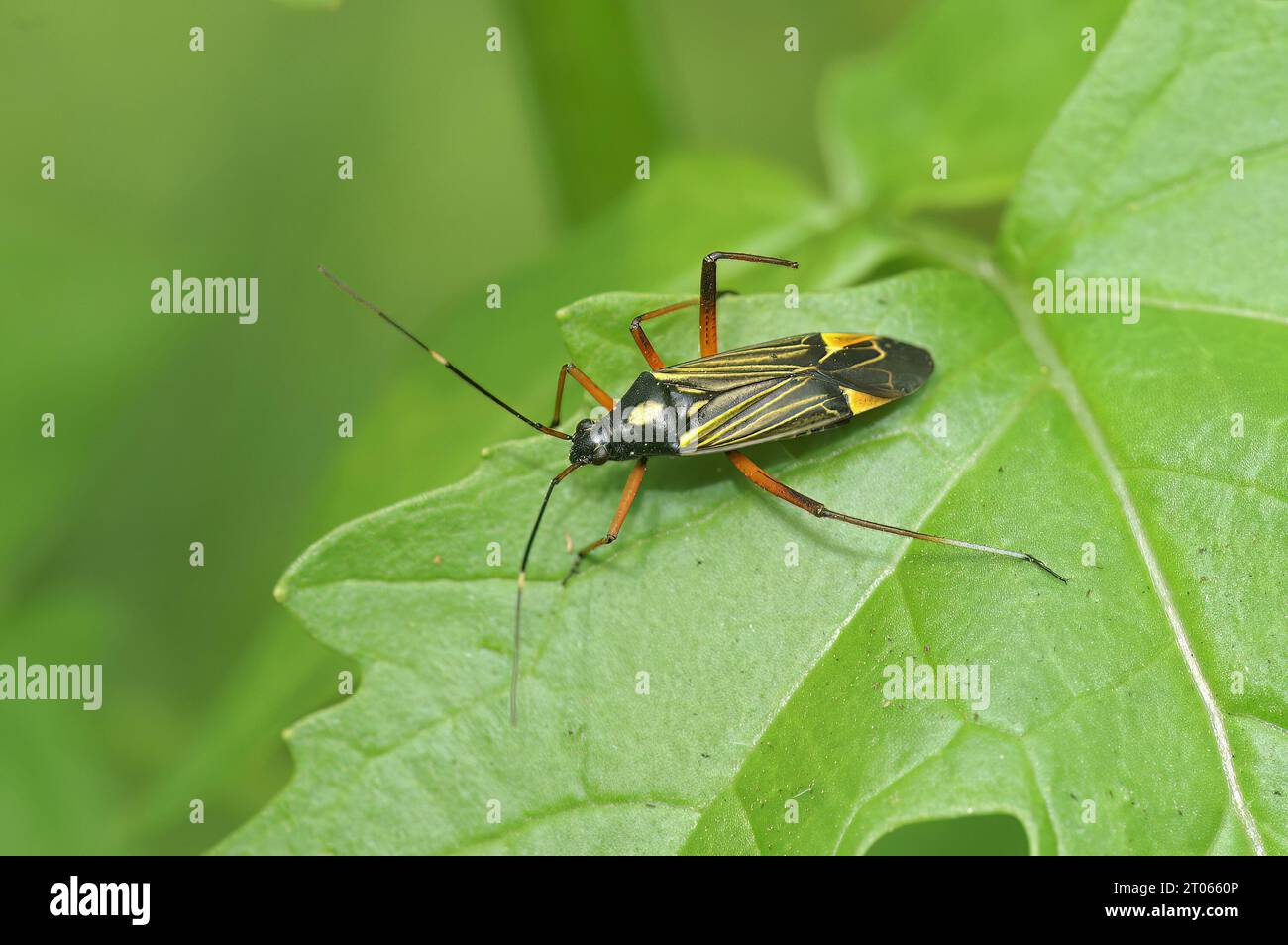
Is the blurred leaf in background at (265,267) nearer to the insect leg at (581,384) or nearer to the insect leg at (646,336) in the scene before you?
the insect leg at (581,384)

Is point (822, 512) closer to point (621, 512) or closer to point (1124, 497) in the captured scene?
point (621, 512)

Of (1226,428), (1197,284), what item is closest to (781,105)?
(1197,284)

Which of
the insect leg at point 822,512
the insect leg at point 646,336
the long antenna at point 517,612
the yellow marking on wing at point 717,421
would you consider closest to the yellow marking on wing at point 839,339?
the yellow marking on wing at point 717,421

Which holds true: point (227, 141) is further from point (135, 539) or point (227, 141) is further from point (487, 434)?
point (487, 434)

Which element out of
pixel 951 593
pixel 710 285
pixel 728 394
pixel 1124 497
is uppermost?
pixel 710 285

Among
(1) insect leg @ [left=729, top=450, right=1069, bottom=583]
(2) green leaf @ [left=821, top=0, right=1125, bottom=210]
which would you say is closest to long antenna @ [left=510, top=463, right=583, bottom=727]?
(1) insect leg @ [left=729, top=450, right=1069, bottom=583]

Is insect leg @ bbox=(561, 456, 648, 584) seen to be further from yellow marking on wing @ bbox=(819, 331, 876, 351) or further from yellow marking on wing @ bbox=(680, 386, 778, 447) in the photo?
yellow marking on wing @ bbox=(819, 331, 876, 351)

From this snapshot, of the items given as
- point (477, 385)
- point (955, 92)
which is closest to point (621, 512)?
point (477, 385)

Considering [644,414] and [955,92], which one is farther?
[955,92]
